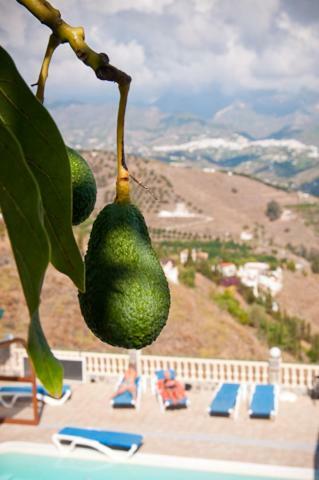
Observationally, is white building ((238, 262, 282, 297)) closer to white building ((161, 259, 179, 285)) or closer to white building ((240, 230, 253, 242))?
white building ((161, 259, 179, 285))

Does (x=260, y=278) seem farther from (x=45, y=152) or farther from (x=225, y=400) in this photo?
(x=45, y=152)

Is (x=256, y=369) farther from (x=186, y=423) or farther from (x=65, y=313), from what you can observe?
(x=65, y=313)

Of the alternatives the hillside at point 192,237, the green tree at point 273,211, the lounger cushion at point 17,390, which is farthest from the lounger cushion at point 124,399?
the green tree at point 273,211

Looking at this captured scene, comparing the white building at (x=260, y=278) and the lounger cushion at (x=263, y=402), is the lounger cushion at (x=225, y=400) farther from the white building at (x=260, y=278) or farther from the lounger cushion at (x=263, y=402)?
the white building at (x=260, y=278)

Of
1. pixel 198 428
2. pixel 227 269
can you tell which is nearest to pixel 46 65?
pixel 198 428

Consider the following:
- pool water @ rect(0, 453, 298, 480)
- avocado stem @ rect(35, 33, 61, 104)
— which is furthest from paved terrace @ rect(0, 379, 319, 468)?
avocado stem @ rect(35, 33, 61, 104)
